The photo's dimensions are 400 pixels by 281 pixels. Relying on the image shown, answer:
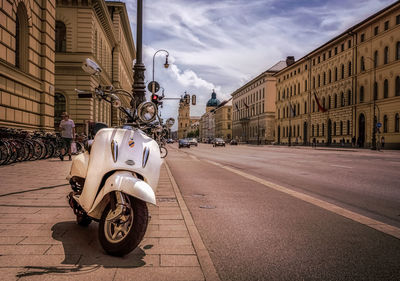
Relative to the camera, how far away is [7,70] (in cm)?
1432

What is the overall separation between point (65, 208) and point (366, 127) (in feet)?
162

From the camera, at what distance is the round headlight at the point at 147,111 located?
186 inches

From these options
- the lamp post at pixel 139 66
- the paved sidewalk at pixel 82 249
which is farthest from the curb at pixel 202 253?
the lamp post at pixel 139 66

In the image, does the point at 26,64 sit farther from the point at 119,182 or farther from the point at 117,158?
the point at 119,182

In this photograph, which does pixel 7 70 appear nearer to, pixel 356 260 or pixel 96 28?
pixel 356 260

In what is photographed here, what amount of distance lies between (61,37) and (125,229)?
98.5 feet

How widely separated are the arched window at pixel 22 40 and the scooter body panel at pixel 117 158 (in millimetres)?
13712

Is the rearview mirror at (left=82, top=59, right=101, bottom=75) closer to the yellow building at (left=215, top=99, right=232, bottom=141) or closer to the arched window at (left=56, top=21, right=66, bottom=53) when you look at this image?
the arched window at (left=56, top=21, right=66, bottom=53)

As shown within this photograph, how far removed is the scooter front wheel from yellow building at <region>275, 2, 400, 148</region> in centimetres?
4167

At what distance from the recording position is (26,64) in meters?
16.3

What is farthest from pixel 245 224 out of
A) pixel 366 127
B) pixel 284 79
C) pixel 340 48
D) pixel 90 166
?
pixel 284 79

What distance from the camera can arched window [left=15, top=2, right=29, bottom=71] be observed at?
16.0 meters

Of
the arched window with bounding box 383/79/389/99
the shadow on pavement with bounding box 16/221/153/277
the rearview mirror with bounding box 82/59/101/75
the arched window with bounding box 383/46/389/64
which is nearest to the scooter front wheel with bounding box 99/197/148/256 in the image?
the shadow on pavement with bounding box 16/221/153/277

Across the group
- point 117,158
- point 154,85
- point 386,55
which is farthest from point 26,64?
point 386,55
